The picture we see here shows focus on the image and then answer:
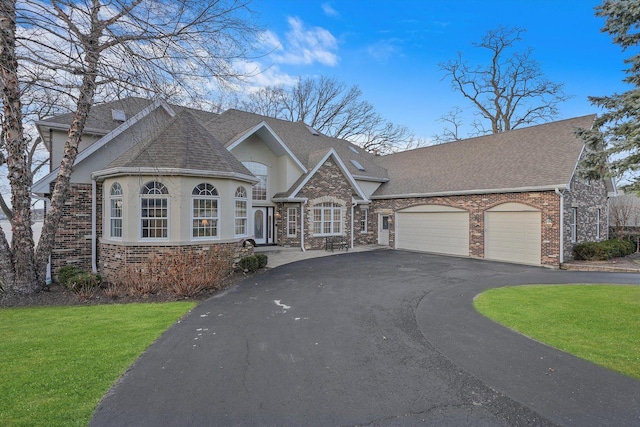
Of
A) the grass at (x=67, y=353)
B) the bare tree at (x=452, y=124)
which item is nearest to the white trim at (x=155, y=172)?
the grass at (x=67, y=353)

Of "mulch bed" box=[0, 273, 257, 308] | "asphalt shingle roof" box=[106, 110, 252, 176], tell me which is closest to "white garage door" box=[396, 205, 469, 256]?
"asphalt shingle roof" box=[106, 110, 252, 176]

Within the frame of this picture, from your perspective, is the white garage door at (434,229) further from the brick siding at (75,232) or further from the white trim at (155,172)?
the brick siding at (75,232)

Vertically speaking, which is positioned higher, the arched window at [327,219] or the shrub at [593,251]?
the arched window at [327,219]

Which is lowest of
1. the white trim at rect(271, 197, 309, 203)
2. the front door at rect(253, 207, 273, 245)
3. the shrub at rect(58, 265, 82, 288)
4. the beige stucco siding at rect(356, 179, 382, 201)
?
the shrub at rect(58, 265, 82, 288)

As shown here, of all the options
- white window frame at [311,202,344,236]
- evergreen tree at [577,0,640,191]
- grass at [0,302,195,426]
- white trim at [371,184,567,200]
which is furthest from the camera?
white window frame at [311,202,344,236]

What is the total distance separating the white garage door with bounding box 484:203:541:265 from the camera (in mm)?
14078

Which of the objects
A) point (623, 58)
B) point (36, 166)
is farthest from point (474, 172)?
point (36, 166)

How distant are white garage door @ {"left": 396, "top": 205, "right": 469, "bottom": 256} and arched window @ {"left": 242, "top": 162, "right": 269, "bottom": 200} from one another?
27.5ft

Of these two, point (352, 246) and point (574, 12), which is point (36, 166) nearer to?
point (352, 246)

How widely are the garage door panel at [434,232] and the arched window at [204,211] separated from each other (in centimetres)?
1199

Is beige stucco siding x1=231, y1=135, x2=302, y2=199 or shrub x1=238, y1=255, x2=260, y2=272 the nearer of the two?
shrub x1=238, y1=255, x2=260, y2=272

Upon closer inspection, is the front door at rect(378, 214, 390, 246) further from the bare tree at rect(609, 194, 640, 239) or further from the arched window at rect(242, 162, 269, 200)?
the bare tree at rect(609, 194, 640, 239)

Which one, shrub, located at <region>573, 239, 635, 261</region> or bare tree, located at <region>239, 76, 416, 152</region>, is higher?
bare tree, located at <region>239, 76, 416, 152</region>

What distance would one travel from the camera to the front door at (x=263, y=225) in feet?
60.6
